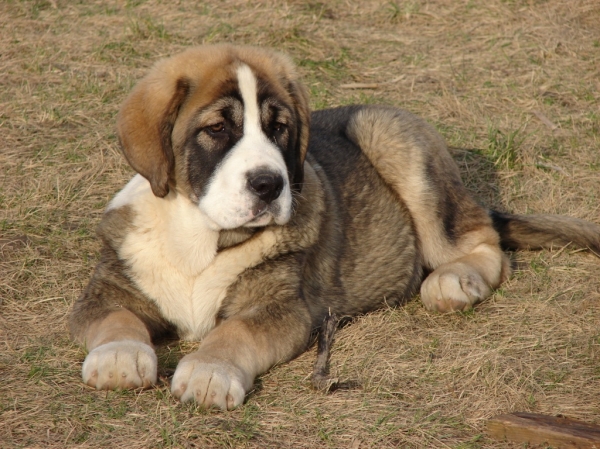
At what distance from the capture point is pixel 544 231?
525 centimetres

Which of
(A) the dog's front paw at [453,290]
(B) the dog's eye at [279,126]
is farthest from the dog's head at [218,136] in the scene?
(A) the dog's front paw at [453,290]

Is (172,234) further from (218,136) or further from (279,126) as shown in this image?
(279,126)

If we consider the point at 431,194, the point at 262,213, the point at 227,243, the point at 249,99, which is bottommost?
the point at 431,194

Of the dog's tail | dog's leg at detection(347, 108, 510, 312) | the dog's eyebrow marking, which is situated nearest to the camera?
the dog's eyebrow marking

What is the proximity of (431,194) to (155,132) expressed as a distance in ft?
6.03

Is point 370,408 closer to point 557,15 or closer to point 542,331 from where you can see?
point 542,331

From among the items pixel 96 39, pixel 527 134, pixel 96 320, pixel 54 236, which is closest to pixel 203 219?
pixel 96 320

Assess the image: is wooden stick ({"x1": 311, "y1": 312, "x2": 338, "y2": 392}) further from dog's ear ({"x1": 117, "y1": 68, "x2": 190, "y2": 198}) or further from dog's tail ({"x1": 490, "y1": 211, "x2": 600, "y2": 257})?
dog's tail ({"x1": 490, "y1": 211, "x2": 600, "y2": 257})

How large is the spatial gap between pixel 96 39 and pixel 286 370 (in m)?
4.82

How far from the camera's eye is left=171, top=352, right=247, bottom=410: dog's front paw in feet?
11.0

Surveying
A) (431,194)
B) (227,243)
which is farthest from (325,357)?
(431,194)

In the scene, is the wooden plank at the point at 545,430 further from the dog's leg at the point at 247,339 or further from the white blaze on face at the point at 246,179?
the white blaze on face at the point at 246,179

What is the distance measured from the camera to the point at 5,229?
522 centimetres

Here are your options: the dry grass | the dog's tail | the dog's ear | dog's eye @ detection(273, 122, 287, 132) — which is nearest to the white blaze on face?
dog's eye @ detection(273, 122, 287, 132)
